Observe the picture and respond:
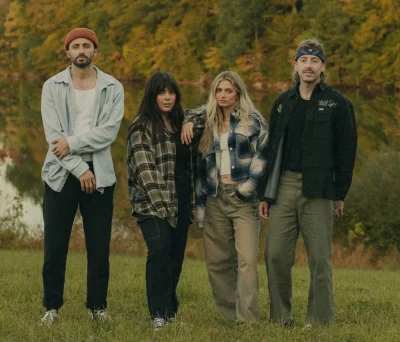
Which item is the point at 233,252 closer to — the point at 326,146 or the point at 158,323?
the point at 158,323

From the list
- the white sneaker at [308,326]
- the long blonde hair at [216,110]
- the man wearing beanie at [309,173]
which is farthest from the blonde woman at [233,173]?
the white sneaker at [308,326]

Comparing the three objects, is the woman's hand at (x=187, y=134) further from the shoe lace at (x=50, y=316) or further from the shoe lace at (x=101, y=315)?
the shoe lace at (x=50, y=316)

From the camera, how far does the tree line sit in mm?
59906

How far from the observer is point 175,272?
609cm

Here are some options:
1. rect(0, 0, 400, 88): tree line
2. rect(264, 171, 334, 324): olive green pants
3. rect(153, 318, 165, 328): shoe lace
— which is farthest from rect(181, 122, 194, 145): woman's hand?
rect(0, 0, 400, 88): tree line

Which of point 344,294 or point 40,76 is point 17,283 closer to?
point 344,294

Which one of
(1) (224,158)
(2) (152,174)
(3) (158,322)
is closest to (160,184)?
(2) (152,174)

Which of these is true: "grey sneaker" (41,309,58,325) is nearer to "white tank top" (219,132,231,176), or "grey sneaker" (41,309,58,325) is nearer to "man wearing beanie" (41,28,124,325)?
"man wearing beanie" (41,28,124,325)

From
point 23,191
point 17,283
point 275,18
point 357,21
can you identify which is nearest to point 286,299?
point 17,283

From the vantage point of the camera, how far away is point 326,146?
5.74m

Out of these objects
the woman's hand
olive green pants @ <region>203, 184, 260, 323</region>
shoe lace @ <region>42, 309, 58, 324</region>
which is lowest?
shoe lace @ <region>42, 309, 58, 324</region>

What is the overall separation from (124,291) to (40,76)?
7994 cm

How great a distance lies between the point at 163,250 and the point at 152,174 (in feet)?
1.70

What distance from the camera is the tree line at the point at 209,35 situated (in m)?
59.9
